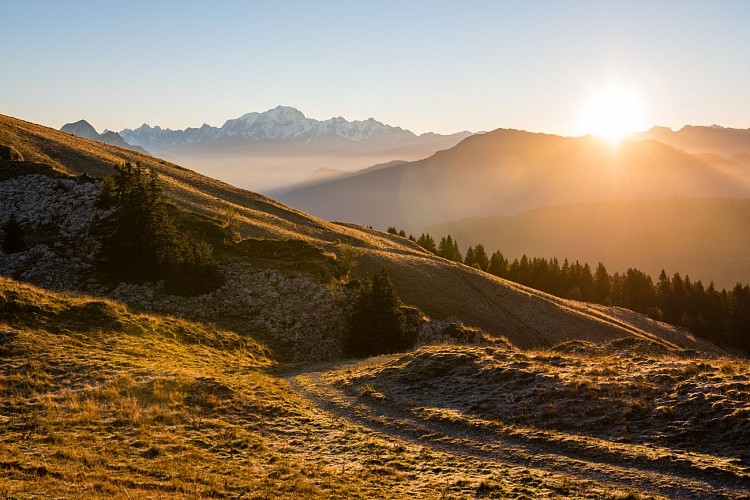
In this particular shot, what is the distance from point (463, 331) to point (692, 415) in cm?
3094

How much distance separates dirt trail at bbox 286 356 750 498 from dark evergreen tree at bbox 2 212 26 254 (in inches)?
1564

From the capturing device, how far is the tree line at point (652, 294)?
349 ft

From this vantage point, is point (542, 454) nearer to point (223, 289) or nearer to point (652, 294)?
point (223, 289)

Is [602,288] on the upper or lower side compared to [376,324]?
upper

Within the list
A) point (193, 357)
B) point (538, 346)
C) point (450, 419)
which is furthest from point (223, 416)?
point (538, 346)

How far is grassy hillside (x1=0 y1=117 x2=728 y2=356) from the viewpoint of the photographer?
66.1 meters

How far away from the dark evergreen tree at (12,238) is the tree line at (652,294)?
95.6 meters

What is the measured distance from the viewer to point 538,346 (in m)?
63.1

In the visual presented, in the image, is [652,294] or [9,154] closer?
[9,154]

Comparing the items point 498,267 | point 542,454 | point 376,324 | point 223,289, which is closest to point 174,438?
point 542,454

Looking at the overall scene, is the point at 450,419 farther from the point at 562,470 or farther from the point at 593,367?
the point at 593,367

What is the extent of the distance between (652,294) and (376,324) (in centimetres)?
10665

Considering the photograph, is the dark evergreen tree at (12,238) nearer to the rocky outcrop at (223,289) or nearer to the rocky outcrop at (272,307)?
the rocky outcrop at (223,289)

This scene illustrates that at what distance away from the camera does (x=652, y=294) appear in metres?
125
